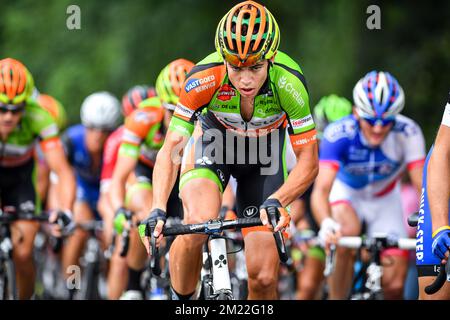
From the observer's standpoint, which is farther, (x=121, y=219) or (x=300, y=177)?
(x=121, y=219)

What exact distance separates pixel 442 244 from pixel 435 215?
0.94 feet

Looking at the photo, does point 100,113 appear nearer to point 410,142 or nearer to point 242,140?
point 410,142

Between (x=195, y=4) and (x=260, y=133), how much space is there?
14.3 m

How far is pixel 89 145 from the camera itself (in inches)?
520

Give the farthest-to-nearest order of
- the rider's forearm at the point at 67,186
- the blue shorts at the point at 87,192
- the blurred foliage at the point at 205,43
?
the blurred foliage at the point at 205,43 → the blue shorts at the point at 87,192 → the rider's forearm at the point at 67,186

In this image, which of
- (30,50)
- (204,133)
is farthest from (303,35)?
(204,133)

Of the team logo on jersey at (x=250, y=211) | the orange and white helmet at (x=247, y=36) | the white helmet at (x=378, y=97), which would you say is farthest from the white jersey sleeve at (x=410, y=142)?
the orange and white helmet at (x=247, y=36)

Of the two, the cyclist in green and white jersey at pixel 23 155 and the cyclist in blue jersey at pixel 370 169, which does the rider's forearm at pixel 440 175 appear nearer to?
the cyclist in blue jersey at pixel 370 169

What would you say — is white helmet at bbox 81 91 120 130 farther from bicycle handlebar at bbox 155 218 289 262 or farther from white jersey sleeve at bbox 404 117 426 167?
bicycle handlebar at bbox 155 218 289 262

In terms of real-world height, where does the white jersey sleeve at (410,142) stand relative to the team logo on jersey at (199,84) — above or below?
below

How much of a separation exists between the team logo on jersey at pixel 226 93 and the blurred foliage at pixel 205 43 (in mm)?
11675

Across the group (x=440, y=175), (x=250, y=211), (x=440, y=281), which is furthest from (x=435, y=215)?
(x=250, y=211)

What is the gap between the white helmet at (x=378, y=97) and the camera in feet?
32.2

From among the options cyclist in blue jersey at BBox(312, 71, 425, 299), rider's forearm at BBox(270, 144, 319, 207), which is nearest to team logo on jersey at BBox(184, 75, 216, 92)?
rider's forearm at BBox(270, 144, 319, 207)
